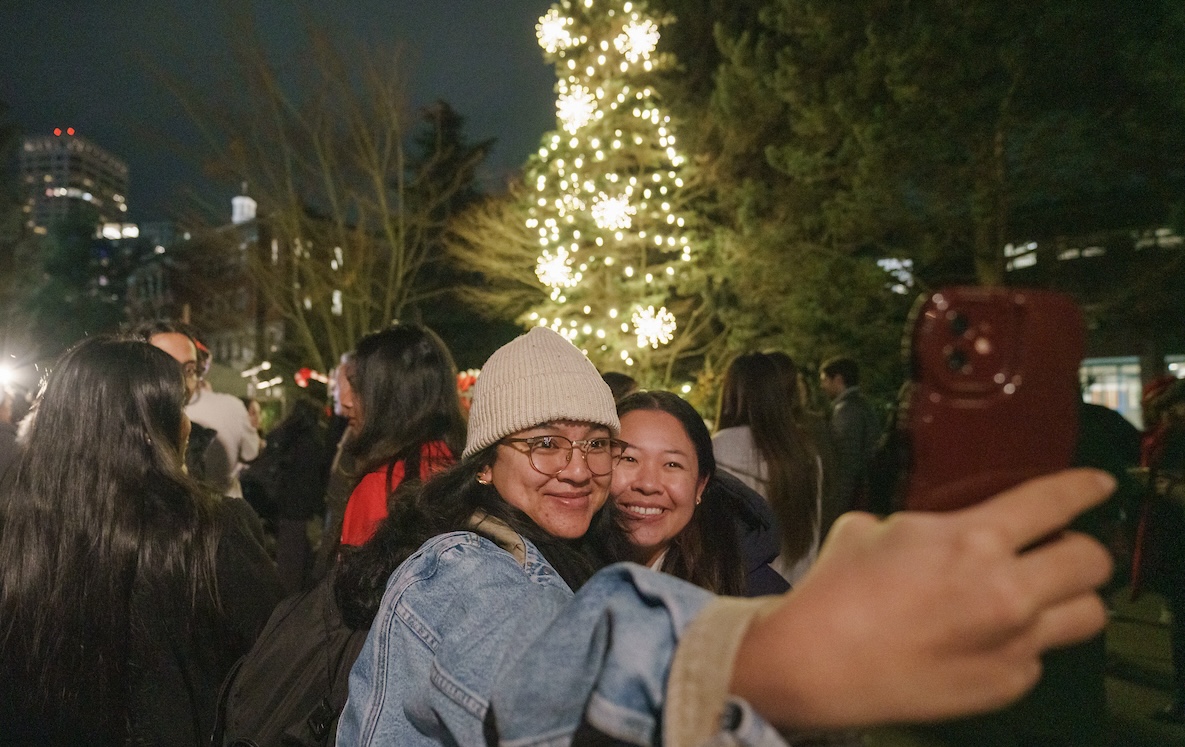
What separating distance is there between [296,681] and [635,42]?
14613 millimetres

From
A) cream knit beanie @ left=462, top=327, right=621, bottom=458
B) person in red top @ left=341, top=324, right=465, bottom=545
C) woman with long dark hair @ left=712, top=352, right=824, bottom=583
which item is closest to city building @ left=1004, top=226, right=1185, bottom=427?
woman with long dark hair @ left=712, top=352, right=824, bottom=583

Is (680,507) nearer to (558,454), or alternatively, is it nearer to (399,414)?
(558,454)

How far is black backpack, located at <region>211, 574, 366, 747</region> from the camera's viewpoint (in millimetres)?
1909

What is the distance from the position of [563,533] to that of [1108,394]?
19290 mm

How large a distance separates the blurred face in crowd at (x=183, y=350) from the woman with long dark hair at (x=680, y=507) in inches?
103

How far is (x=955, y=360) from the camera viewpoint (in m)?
0.75

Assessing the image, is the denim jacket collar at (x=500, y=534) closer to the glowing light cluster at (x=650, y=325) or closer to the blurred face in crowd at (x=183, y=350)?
the blurred face in crowd at (x=183, y=350)

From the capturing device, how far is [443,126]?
28031 millimetres

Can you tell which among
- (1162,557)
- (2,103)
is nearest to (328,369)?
(2,103)

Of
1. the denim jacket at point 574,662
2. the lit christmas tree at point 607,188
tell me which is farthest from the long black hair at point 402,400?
the lit christmas tree at point 607,188

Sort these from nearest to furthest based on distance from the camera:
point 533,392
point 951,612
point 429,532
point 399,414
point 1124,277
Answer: point 951,612, point 429,532, point 533,392, point 399,414, point 1124,277

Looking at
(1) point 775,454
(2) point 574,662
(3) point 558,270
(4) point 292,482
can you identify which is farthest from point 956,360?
(3) point 558,270

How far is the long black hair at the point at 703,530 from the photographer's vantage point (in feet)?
8.93

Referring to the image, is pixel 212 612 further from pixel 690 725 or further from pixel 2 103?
pixel 2 103
